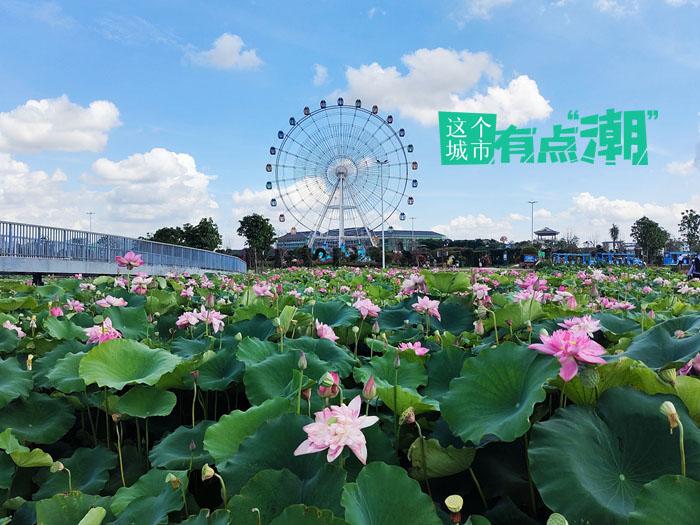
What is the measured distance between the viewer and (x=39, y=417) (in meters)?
1.20

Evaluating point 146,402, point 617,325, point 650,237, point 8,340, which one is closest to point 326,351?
point 146,402

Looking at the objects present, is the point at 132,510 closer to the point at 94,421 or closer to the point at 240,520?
the point at 240,520

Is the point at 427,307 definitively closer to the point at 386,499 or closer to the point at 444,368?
the point at 444,368

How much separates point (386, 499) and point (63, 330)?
4.55 ft

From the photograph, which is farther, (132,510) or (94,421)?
(94,421)

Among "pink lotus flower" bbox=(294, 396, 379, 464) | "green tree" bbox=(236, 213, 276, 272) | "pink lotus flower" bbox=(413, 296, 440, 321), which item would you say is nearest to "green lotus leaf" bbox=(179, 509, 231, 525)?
"pink lotus flower" bbox=(294, 396, 379, 464)

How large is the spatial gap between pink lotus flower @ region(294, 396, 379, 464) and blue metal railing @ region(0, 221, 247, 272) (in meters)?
11.7

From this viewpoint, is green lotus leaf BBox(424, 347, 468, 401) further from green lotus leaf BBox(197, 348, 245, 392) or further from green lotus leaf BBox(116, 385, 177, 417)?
green lotus leaf BBox(116, 385, 177, 417)

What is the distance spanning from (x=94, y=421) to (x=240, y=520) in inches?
33.9

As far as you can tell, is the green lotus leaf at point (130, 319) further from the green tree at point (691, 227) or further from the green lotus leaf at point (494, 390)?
the green tree at point (691, 227)

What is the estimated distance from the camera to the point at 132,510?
74cm

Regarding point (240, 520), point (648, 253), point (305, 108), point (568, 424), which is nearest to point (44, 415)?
point (240, 520)

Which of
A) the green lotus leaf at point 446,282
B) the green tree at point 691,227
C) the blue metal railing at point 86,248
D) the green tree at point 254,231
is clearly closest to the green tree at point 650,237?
the green tree at point 691,227

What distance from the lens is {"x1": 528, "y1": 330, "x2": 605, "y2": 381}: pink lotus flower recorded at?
2.31 feet
